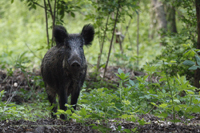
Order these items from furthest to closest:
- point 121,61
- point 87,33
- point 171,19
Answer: point 171,19 → point 121,61 → point 87,33

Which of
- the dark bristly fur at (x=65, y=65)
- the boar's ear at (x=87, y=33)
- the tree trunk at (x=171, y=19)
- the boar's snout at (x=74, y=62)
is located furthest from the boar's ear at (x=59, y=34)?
the tree trunk at (x=171, y=19)

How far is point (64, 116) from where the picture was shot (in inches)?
168

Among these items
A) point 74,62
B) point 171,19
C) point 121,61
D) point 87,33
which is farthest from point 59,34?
point 171,19

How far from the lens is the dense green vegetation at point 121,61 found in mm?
3025

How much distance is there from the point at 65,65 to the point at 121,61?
481 cm

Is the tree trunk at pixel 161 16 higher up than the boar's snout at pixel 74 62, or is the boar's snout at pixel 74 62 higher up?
the tree trunk at pixel 161 16

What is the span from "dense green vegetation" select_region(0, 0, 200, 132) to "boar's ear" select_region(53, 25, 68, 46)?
80 cm

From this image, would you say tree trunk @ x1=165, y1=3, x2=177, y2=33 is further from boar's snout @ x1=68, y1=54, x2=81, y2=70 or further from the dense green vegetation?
boar's snout @ x1=68, y1=54, x2=81, y2=70

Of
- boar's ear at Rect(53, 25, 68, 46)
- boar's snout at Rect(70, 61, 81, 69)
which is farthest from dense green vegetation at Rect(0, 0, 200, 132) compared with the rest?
boar's ear at Rect(53, 25, 68, 46)

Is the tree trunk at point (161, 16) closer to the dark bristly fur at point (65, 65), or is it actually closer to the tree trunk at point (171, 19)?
the tree trunk at point (171, 19)

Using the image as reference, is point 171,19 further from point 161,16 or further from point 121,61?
point 121,61

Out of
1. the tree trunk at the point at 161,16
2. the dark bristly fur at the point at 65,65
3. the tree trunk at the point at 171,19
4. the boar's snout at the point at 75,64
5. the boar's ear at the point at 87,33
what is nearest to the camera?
the boar's snout at the point at 75,64

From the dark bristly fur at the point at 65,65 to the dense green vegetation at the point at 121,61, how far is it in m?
0.27

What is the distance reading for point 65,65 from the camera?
4.02 metres
